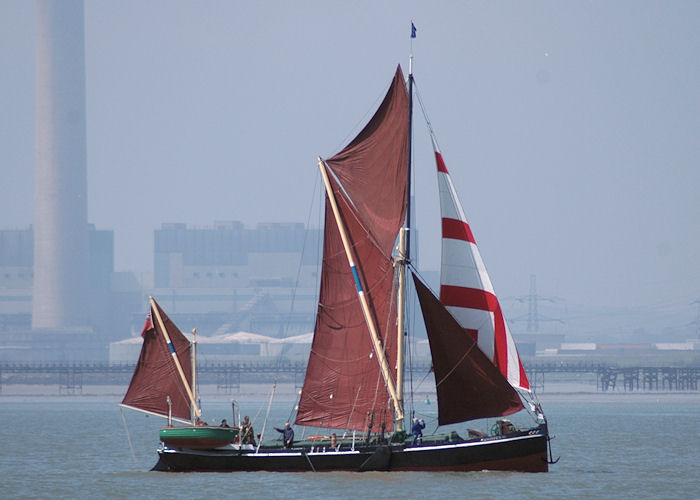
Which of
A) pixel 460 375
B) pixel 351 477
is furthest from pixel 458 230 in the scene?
pixel 351 477

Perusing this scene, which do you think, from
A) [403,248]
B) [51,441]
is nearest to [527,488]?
[403,248]

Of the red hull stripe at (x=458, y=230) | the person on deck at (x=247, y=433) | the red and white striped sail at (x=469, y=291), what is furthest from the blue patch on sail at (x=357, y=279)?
the person on deck at (x=247, y=433)

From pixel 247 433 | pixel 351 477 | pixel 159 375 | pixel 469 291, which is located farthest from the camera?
A: pixel 159 375

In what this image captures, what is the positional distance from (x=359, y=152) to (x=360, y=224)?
2.75 m

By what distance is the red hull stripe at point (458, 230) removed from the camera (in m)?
53.3

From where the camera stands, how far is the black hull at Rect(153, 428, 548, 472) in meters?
51.4

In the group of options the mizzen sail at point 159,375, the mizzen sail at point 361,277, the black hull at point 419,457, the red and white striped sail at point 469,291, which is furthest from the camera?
the mizzen sail at point 159,375

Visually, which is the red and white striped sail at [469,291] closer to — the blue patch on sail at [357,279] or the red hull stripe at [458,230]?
the red hull stripe at [458,230]

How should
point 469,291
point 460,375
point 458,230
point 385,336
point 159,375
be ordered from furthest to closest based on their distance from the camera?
point 159,375
point 385,336
point 458,230
point 469,291
point 460,375

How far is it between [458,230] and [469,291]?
7.51ft

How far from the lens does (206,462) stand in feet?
180

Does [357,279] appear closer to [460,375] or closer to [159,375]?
[460,375]

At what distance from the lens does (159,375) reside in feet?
184

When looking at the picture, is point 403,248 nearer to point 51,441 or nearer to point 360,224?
point 360,224
